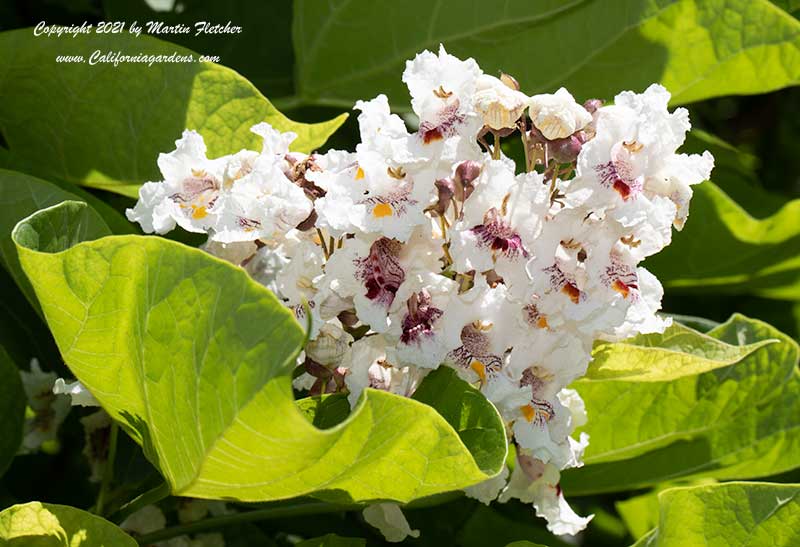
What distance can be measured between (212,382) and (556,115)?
36cm

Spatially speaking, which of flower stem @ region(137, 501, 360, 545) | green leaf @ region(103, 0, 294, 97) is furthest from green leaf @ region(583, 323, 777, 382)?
green leaf @ region(103, 0, 294, 97)

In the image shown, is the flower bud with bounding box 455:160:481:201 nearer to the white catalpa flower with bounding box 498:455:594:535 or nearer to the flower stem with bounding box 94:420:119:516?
the white catalpa flower with bounding box 498:455:594:535

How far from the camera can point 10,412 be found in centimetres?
127

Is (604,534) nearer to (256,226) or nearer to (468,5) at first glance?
(468,5)

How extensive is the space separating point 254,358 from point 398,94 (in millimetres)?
834

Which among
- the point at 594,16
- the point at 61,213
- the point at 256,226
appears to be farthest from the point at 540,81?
the point at 61,213

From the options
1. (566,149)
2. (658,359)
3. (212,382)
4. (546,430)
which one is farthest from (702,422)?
(212,382)

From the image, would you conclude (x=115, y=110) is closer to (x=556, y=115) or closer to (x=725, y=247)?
(x=556, y=115)

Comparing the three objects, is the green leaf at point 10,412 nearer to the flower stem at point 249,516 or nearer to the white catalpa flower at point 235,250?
the flower stem at point 249,516

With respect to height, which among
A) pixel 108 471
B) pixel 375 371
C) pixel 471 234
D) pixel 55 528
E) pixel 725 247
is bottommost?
pixel 725 247

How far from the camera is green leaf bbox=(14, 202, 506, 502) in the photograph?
0.77 meters

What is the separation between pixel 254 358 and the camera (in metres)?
0.76

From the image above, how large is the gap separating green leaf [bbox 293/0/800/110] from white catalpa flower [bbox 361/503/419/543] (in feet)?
2.06

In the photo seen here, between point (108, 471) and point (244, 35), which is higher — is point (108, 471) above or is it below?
below
